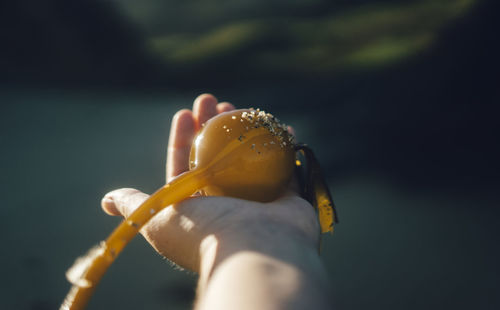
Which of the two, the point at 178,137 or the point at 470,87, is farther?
the point at 470,87

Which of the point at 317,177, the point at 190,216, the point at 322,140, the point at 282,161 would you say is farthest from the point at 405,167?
the point at 190,216

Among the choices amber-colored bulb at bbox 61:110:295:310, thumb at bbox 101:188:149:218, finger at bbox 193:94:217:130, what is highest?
finger at bbox 193:94:217:130

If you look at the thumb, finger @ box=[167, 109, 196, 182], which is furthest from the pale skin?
finger @ box=[167, 109, 196, 182]

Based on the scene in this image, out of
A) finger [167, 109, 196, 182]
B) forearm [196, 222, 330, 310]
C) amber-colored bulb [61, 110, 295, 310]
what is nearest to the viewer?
forearm [196, 222, 330, 310]

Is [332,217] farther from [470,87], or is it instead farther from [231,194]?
[470,87]

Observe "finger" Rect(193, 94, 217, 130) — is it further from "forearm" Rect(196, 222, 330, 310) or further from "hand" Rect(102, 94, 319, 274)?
"forearm" Rect(196, 222, 330, 310)

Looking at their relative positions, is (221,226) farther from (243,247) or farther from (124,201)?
(124,201)

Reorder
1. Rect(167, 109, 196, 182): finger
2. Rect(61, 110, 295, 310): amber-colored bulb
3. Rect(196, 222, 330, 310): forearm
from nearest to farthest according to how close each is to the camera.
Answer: Rect(196, 222, 330, 310): forearm
Rect(61, 110, 295, 310): amber-colored bulb
Rect(167, 109, 196, 182): finger

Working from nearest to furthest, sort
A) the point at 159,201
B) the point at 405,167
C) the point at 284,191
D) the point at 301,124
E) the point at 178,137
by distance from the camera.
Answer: the point at 159,201 < the point at 284,191 < the point at 178,137 < the point at 405,167 < the point at 301,124
